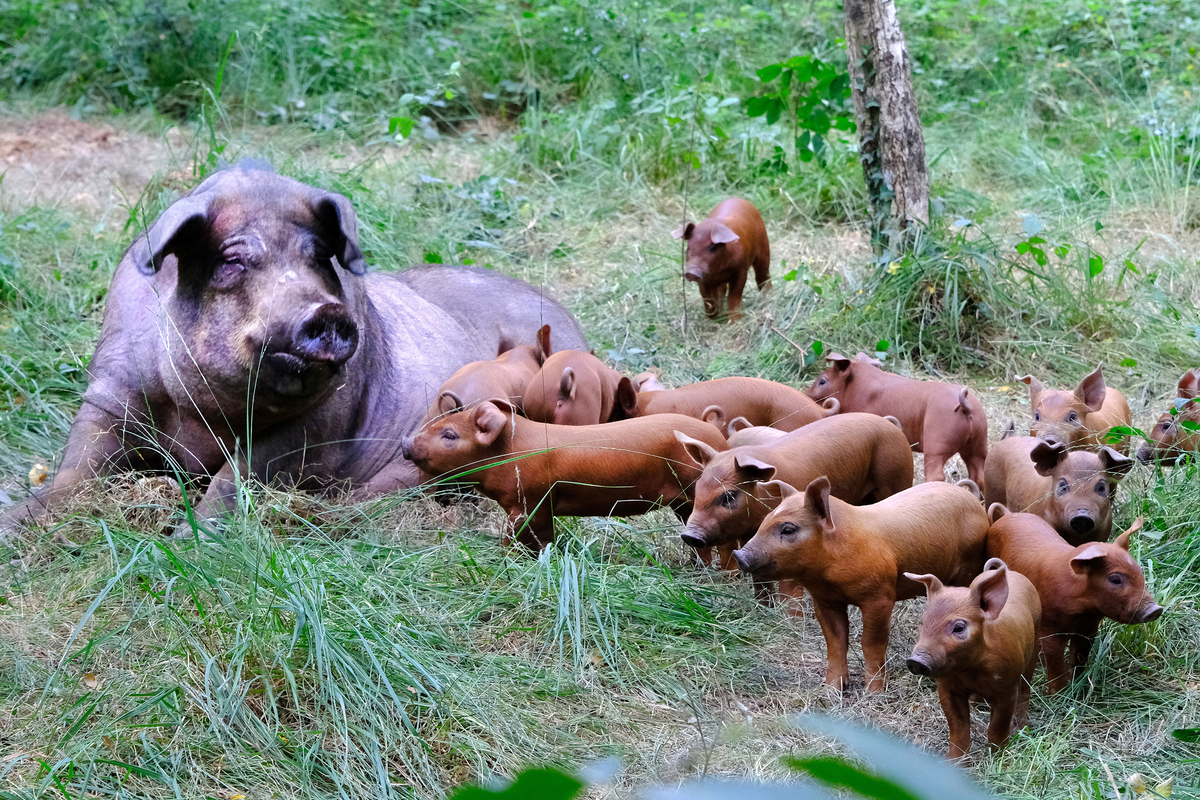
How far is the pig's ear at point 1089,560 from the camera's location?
103 inches

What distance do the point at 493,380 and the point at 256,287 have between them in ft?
2.90

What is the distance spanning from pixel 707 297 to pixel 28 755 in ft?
13.4

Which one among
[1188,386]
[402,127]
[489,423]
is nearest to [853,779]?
[489,423]

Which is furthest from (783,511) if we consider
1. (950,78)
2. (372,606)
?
(950,78)

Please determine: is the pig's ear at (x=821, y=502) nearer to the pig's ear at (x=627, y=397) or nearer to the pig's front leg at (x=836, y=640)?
the pig's front leg at (x=836, y=640)

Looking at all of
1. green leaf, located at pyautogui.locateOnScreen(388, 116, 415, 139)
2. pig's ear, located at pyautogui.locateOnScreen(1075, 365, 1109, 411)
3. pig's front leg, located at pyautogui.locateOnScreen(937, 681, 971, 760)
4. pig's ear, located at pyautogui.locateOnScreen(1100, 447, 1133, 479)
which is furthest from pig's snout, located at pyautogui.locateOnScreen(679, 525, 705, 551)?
green leaf, located at pyautogui.locateOnScreen(388, 116, 415, 139)

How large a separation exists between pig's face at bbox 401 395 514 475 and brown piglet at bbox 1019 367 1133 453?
1705 millimetres

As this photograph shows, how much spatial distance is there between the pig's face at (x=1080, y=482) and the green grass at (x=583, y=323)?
24cm

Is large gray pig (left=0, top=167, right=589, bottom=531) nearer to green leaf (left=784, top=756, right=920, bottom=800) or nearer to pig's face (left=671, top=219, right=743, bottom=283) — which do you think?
pig's face (left=671, top=219, right=743, bottom=283)

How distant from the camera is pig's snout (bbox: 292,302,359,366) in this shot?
10.9ft

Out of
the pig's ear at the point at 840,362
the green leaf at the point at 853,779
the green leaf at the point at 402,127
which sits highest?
the green leaf at the point at 853,779

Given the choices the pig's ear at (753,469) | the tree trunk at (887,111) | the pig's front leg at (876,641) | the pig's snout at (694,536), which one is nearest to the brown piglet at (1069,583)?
the pig's front leg at (876,641)

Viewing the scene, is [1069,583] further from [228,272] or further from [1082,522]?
[228,272]

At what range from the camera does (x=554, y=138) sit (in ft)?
26.0
